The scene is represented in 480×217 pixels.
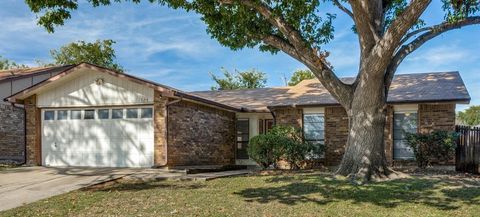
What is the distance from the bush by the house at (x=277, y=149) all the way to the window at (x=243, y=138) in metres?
2.95

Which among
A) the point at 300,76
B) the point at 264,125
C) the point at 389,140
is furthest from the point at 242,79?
the point at 389,140

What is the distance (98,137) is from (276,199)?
8.95m

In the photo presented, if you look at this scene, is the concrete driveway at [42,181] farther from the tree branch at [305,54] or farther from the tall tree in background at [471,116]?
the tall tree in background at [471,116]

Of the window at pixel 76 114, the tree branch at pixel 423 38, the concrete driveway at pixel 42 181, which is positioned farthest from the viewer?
the window at pixel 76 114

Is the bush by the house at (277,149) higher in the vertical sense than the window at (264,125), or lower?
lower

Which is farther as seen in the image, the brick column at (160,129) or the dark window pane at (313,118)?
the dark window pane at (313,118)

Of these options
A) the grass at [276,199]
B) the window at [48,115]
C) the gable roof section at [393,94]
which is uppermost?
the gable roof section at [393,94]

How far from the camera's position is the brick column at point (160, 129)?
48.4 feet

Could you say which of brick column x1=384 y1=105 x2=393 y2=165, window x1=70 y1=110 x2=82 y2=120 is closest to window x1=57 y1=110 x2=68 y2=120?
window x1=70 y1=110 x2=82 y2=120

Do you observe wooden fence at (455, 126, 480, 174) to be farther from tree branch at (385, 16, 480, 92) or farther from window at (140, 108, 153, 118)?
window at (140, 108, 153, 118)

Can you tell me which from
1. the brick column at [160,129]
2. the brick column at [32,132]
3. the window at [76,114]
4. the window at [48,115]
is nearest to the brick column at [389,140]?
the brick column at [160,129]

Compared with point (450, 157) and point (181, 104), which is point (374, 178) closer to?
point (450, 157)

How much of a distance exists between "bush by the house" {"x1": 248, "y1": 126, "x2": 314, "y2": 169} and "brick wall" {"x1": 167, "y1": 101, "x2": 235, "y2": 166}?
2008 mm

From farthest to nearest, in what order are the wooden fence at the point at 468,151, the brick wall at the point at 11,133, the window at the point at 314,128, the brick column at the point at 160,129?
1. the brick wall at the point at 11,133
2. the window at the point at 314,128
3. the brick column at the point at 160,129
4. the wooden fence at the point at 468,151
